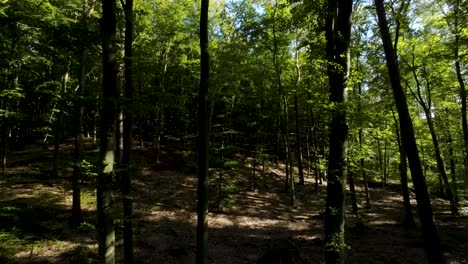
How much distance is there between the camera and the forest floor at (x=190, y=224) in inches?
486

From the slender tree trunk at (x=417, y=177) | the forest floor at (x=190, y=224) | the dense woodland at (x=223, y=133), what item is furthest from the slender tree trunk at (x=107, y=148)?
the slender tree trunk at (x=417, y=177)

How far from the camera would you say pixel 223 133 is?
21.5 meters

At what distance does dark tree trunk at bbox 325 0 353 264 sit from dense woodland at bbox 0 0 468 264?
0.03 metres

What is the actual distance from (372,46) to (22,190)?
2187 cm

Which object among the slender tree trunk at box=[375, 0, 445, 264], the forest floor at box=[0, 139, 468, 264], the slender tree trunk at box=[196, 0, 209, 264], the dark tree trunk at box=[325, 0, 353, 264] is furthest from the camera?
the forest floor at box=[0, 139, 468, 264]

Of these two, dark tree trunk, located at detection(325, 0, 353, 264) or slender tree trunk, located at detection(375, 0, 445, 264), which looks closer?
dark tree trunk, located at detection(325, 0, 353, 264)

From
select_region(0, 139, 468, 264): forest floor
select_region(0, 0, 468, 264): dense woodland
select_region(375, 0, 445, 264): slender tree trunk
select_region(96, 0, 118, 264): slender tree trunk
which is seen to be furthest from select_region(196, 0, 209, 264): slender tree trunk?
select_region(375, 0, 445, 264): slender tree trunk

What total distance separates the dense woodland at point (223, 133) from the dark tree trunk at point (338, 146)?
3cm

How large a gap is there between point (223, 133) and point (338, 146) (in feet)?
49.6

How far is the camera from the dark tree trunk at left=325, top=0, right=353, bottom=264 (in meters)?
6.44

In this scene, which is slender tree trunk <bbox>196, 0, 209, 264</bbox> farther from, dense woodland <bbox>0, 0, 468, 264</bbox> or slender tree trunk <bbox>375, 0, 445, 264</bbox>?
slender tree trunk <bbox>375, 0, 445, 264</bbox>

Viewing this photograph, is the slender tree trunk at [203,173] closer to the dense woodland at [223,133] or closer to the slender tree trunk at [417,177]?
the dense woodland at [223,133]

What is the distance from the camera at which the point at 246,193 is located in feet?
76.5

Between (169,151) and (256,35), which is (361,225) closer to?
(256,35)
